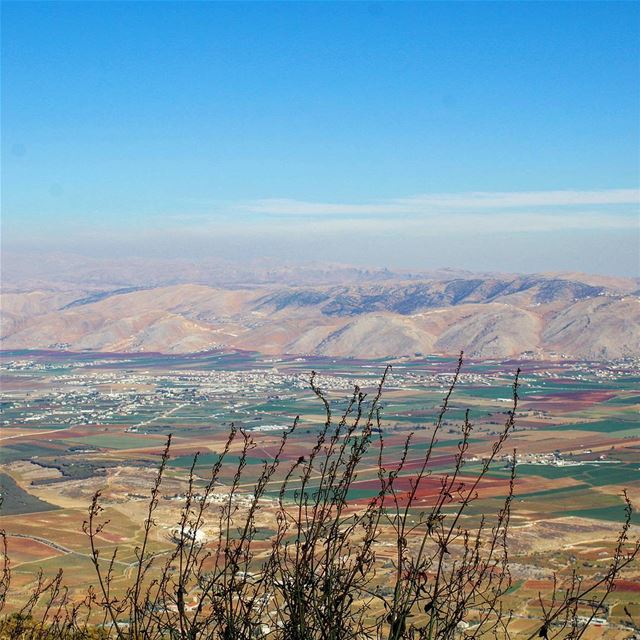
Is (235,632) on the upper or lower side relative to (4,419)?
upper

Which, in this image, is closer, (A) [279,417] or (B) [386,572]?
(B) [386,572]

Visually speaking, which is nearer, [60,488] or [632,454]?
[60,488]

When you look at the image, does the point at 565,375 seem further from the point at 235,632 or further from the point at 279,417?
the point at 235,632

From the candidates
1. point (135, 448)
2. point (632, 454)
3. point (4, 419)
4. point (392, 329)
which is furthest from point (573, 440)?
point (392, 329)

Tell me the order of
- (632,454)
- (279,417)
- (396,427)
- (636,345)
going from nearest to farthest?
(632,454) < (396,427) < (279,417) < (636,345)

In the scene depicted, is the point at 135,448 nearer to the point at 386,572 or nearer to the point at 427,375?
the point at 386,572

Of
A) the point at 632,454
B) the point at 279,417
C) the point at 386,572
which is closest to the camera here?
the point at 386,572

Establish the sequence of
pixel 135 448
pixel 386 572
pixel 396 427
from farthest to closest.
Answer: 1. pixel 396 427
2. pixel 135 448
3. pixel 386 572

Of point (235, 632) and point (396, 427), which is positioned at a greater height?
point (235, 632)

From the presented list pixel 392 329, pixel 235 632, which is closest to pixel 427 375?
pixel 392 329
